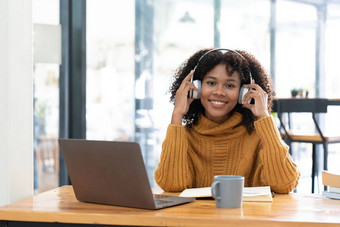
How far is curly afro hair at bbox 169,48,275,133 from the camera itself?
6.41ft

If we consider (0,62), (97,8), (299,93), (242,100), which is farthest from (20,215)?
(299,93)

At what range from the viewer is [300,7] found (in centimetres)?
493

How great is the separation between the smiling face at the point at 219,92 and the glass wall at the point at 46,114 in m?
1.93

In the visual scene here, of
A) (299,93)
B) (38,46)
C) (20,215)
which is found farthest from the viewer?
(299,93)

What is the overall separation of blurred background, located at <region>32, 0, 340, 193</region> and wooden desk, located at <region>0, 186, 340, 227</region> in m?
2.10

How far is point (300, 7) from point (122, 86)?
1.92 m

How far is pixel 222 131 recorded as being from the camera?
193 cm

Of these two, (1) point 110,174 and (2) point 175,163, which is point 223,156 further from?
(1) point 110,174

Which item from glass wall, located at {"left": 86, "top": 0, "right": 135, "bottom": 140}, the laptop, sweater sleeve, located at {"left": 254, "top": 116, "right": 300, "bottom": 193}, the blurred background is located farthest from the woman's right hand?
glass wall, located at {"left": 86, "top": 0, "right": 135, "bottom": 140}

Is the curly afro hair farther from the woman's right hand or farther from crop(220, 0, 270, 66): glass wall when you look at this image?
crop(220, 0, 270, 66): glass wall

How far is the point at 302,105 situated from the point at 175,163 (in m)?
2.14

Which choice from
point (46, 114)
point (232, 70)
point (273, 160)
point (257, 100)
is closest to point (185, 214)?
point (273, 160)

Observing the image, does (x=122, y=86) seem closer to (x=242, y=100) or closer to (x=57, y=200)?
(x=242, y=100)

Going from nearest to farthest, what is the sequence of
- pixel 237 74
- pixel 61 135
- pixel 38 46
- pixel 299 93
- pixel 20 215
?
pixel 20 215 < pixel 237 74 < pixel 38 46 < pixel 61 135 < pixel 299 93
